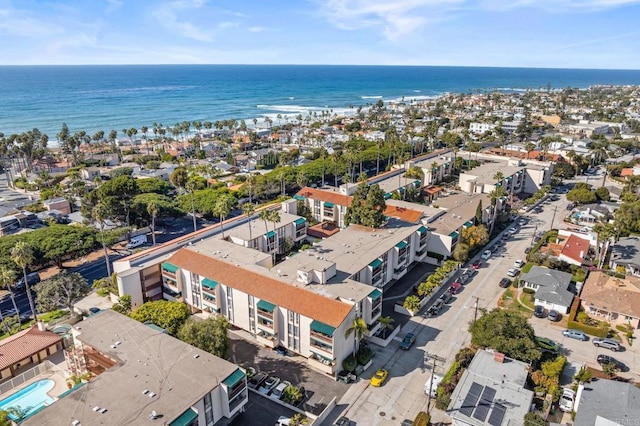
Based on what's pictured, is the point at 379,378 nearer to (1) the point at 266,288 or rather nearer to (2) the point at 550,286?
(1) the point at 266,288

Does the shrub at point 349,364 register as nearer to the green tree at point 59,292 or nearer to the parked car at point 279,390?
the parked car at point 279,390

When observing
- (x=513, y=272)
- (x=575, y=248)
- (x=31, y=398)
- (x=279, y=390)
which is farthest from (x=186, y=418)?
(x=575, y=248)

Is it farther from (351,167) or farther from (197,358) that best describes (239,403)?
(351,167)

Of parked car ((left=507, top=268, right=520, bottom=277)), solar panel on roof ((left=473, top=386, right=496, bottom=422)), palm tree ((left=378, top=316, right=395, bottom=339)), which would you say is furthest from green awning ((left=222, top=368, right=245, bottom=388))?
parked car ((left=507, top=268, right=520, bottom=277))

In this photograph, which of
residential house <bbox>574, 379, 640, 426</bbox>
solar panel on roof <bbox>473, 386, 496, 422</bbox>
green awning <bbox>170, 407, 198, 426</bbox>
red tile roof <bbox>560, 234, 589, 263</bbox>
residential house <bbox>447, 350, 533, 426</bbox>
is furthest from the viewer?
red tile roof <bbox>560, 234, 589, 263</bbox>

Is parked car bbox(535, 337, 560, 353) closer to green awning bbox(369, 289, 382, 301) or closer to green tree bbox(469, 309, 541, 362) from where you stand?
green tree bbox(469, 309, 541, 362)

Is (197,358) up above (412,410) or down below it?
above


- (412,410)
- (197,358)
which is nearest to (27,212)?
(197,358)

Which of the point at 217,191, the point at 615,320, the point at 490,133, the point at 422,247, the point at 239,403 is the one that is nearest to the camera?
the point at 239,403
